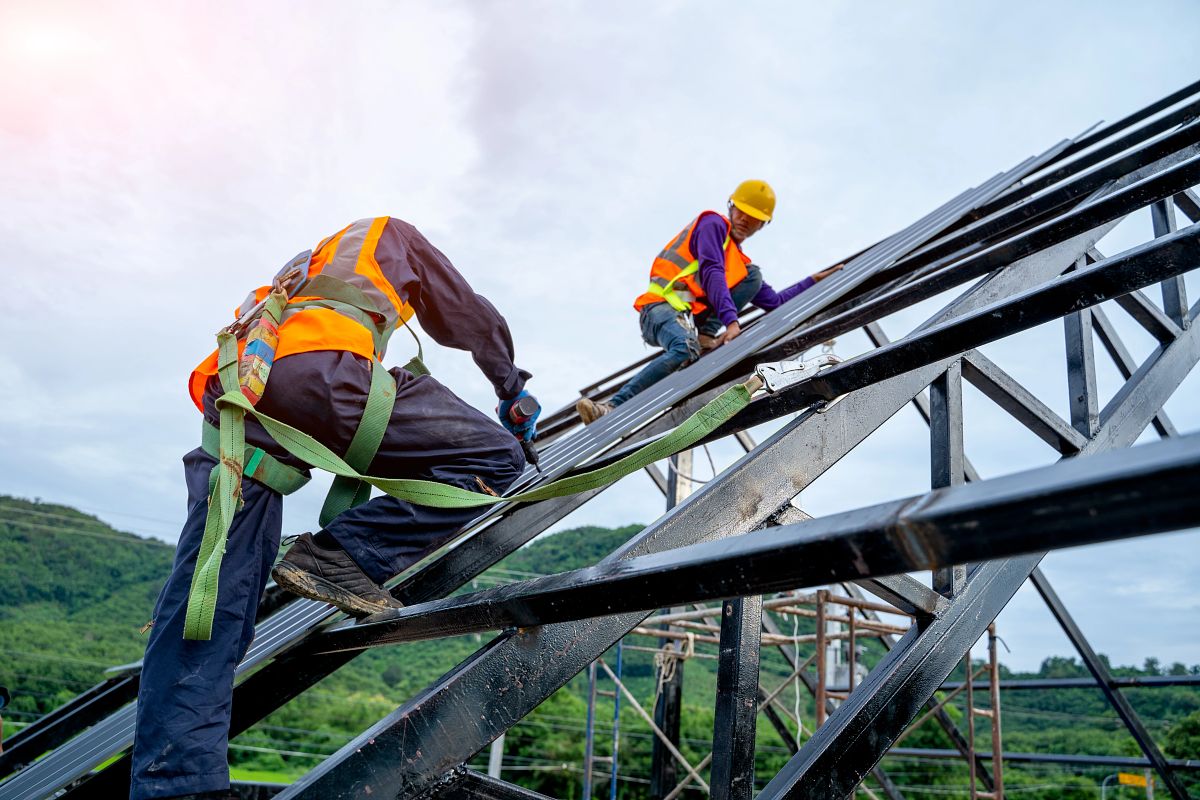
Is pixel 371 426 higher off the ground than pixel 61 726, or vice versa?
pixel 371 426

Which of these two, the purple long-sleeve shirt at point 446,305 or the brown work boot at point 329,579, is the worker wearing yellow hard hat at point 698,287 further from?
the brown work boot at point 329,579

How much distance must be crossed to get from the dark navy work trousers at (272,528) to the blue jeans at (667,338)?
2.91 m

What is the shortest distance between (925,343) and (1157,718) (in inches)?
1014

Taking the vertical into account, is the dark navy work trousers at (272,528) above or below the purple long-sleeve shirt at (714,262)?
below

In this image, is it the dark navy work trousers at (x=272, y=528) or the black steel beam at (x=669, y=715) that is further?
the black steel beam at (x=669, y=715)

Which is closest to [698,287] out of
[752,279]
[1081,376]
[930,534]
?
[752,279]

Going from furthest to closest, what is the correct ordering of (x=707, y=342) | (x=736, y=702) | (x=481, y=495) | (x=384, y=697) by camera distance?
(x=384, y=697) < (x=707, y=342) < (x=481, y=495) < (x=736, y=702)

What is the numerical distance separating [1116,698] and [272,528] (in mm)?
5221

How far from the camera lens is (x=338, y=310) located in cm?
266

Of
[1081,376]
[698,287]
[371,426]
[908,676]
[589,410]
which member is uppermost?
[698,287]

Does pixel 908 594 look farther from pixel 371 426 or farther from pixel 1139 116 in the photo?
pixel 1139 116

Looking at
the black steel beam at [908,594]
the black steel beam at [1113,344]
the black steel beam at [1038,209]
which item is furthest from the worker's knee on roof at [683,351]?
the black steel beam at [908,594]

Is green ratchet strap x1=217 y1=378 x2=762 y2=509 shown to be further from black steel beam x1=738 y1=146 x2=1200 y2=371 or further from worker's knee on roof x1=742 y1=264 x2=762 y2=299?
worker's knee on roof x1=742 y1=264 x2=762 y2=299

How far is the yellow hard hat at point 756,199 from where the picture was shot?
6.18 metres
